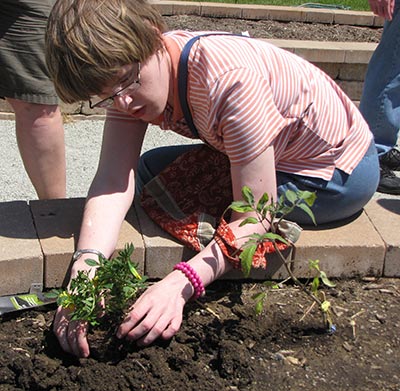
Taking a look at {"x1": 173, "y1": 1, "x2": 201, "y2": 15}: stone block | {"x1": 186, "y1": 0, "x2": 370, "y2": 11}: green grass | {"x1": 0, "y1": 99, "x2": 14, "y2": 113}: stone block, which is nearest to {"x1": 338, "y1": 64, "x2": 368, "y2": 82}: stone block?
{"x1": 173, "y1": 1, "x2": 201, "y2": 15}: stone block

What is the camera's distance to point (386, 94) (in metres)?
4.15

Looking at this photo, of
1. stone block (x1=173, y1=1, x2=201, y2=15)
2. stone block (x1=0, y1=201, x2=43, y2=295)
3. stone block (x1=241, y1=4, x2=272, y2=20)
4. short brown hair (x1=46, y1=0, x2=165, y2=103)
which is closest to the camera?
short brown hair (x1=46, y1=0, x2=165, y2=103)

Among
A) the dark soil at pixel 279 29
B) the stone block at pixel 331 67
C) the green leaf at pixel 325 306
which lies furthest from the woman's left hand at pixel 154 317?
the dark soil at pixel 279 29

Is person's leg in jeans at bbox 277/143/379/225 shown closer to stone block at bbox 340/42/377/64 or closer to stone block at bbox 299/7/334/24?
stone block at bbox 340/42/377/64

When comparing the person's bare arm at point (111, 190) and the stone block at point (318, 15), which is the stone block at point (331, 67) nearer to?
the stone block at point (318, 15)

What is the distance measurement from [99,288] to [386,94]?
2.36 m

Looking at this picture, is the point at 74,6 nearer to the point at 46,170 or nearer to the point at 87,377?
the point at 87,377

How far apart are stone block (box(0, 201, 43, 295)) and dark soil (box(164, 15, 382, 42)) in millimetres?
4129

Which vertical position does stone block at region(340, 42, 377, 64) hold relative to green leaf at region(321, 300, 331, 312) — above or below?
above

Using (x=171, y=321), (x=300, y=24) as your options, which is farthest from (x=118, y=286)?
(x=300, y=24)

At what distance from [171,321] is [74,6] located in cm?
92

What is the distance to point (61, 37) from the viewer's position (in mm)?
2238

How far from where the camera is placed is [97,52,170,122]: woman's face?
233 centimetres

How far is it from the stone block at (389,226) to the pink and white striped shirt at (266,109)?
0.29 meters
